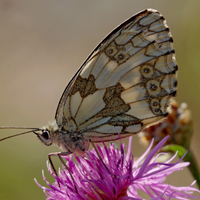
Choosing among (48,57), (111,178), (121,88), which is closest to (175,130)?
(121,88)

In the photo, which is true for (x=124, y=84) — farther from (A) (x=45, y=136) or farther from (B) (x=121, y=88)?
(A) (x=45, y=136)

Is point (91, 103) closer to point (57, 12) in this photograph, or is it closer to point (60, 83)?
point (60, 83)

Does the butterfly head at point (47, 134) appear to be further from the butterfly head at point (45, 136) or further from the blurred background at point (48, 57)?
the blurred background at point (48, 57)

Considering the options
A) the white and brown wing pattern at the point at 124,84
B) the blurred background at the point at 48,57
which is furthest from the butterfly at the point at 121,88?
the blurred background at the point at 48,57

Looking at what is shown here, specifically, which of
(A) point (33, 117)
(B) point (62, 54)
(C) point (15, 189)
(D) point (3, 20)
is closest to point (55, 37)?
(B) point (62, 54)

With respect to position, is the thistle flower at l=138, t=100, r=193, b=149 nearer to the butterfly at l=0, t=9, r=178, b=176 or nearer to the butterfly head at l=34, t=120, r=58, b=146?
the butterfly at l=0, t=9, r=178, b=176
